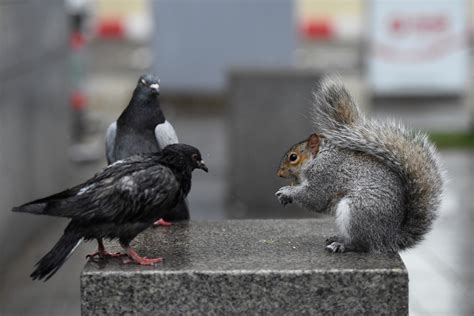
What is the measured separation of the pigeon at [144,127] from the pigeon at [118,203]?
77 cm

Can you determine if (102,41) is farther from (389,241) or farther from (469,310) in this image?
(389,241)

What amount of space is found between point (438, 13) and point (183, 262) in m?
13.8

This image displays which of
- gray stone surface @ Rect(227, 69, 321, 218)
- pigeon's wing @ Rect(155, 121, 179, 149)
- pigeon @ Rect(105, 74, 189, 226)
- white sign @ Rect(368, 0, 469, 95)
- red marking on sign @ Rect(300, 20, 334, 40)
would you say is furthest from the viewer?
red marking on sign @ Rect(300, 20, 334, 40)

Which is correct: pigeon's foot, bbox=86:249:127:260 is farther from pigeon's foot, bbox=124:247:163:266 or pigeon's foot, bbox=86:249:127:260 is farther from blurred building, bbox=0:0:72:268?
blurred building, bbox=0:0:72:268

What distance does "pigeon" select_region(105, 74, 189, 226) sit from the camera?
190 inches

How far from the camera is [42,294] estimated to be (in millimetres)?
8148

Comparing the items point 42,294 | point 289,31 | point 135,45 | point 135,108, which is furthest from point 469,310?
point 135,45

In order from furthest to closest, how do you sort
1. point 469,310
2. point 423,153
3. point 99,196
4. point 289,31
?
point 289,31
point 469,310
point 423,153
point 99,196

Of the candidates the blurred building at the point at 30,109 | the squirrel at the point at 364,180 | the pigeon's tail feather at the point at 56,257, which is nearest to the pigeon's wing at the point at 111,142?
the squirrel at the point at 364,180

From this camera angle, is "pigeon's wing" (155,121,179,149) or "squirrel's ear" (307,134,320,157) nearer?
"squirrel's ear" (307,134,320,157)

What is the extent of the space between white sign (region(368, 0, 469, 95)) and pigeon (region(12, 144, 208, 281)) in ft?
44.1

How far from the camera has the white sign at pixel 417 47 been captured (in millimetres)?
17047

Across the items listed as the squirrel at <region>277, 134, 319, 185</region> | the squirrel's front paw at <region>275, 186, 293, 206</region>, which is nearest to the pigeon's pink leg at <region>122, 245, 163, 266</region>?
the squirrel's front paw at <region>275, 186, 293, 206</region>

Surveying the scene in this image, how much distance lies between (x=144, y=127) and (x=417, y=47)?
42.2ft
